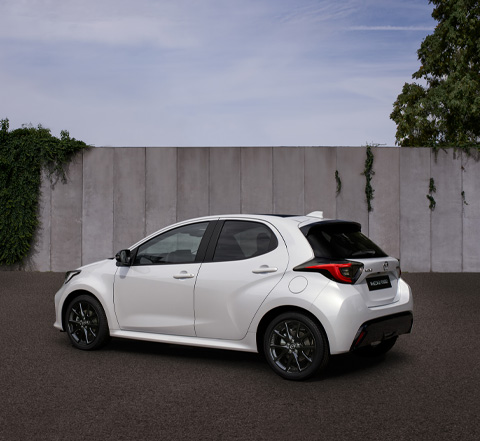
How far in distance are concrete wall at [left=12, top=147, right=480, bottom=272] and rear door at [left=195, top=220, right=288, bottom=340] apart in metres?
11.1

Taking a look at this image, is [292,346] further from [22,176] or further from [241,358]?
[22,176]

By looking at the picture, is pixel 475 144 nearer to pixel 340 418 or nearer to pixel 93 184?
pixel 93 184

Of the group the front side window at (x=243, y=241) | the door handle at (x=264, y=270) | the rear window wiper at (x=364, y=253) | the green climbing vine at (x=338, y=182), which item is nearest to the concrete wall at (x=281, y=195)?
the green climbing vine at (x=338, y=182)

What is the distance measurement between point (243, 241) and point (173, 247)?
792 millimetres

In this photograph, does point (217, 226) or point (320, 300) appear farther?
point (217, 226)

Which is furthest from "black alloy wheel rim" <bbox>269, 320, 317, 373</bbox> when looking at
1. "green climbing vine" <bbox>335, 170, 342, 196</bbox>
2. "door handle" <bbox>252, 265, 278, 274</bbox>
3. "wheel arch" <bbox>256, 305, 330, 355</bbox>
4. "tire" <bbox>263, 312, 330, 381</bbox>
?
"green climbing vine" <bbox>335, 170, 342, 196</bbox>

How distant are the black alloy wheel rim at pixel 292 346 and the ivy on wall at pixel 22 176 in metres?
13.1

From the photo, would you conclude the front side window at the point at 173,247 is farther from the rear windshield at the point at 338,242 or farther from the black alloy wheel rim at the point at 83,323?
the rear windshield at the point at 338,242

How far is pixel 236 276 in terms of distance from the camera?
6.85m

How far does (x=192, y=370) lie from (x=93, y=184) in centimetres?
1230

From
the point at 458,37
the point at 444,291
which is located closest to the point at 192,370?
the point at 444,291

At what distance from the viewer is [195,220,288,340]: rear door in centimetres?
668

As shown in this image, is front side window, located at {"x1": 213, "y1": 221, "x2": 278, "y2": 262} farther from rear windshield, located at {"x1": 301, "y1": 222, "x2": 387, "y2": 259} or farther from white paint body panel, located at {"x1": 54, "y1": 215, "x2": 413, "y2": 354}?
rear windshield, located at {"x1": 301, "y1": 222, "x2": 387, "y2": 259}

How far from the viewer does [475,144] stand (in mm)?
18484
